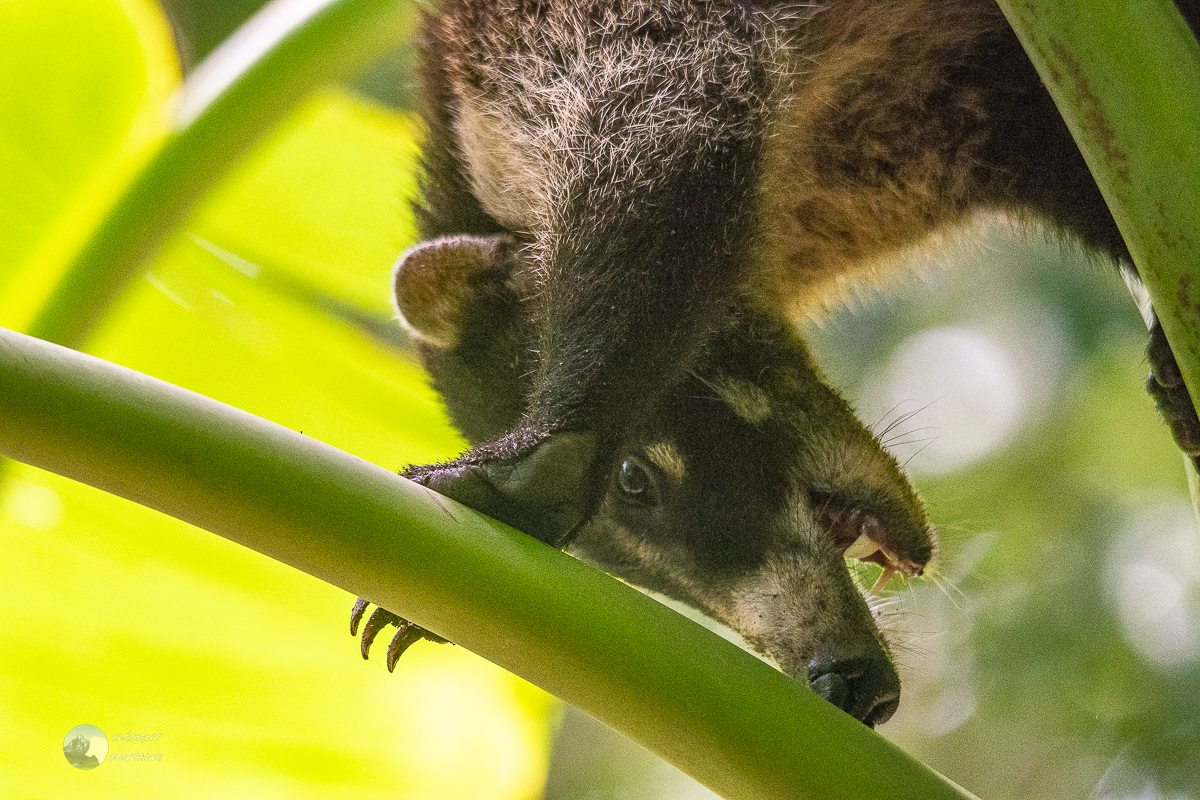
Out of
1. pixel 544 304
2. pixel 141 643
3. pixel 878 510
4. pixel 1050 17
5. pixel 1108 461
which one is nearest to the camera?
pixel 1050 17

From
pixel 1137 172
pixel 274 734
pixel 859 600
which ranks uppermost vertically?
pixel 1137 172

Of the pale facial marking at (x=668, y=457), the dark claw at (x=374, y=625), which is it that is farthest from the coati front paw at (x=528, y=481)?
the pale facial marking at (x=668, y=457)

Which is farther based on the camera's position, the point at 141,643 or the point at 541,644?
the point at 141,643

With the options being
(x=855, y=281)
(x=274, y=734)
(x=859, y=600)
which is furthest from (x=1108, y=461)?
(x=274, y=734)

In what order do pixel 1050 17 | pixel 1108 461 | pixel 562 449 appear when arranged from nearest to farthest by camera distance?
pixel 1050 17 → pixel 562 449 → pixel 1108 461

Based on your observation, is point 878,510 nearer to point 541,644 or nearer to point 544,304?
point 544,304

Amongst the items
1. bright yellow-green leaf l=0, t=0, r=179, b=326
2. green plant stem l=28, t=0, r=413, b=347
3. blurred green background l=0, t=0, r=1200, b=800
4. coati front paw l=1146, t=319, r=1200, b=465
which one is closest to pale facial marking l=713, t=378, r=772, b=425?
blurred green background l=0, t=0, r=1200, b=800

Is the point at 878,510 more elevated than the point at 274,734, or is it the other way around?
the point at 878,510

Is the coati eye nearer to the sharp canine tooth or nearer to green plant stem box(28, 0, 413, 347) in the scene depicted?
the sharp canine tooth
